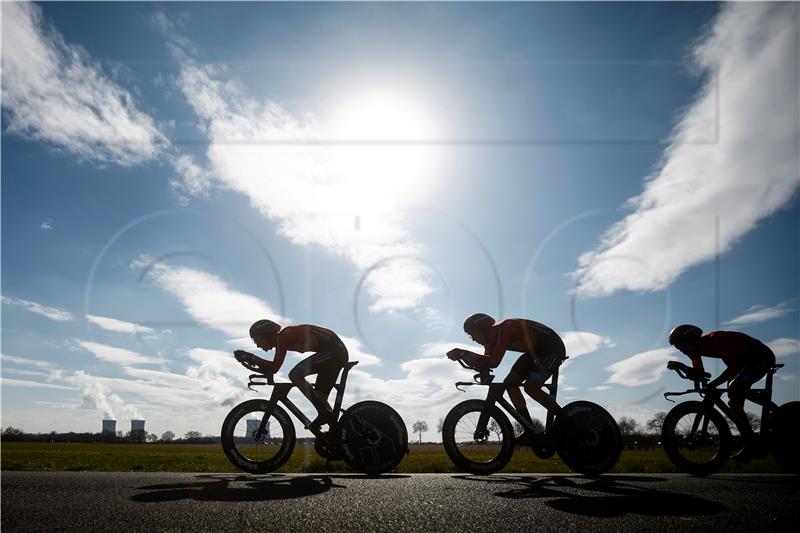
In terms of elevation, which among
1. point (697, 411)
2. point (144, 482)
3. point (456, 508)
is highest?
point (697, 411)

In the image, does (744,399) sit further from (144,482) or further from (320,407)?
(144,482)

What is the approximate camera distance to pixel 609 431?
7.62m

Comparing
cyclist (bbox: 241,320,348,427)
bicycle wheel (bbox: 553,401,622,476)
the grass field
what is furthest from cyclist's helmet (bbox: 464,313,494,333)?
the grass field

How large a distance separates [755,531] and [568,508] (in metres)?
1.27

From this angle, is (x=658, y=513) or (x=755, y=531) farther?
(x=658, y=513)

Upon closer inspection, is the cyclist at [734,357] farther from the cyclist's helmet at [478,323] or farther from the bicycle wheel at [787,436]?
the cyclist's helmet at [478,323]

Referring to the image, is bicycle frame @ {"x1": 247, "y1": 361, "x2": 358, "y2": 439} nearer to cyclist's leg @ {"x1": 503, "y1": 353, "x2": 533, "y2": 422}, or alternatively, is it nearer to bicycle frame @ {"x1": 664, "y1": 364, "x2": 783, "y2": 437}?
cyclist's leg @ {"x1": 503, "y1": 353, "x2": 533, "y2": 422}

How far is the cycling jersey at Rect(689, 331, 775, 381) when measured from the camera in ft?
27.0

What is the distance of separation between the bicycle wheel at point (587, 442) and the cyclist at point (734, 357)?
2090 mm

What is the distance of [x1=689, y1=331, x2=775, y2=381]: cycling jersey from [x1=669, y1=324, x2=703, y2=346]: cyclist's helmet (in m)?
0.15

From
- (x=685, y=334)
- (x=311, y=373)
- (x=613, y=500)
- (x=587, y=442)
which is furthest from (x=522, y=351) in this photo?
(x=613, y=500)

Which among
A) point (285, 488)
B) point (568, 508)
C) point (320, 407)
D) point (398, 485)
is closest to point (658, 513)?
point (568, 508)

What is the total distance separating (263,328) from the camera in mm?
8188

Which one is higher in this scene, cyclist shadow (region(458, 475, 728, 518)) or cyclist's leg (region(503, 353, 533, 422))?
cyclist's leg (region(503, 353, 533, 422))
